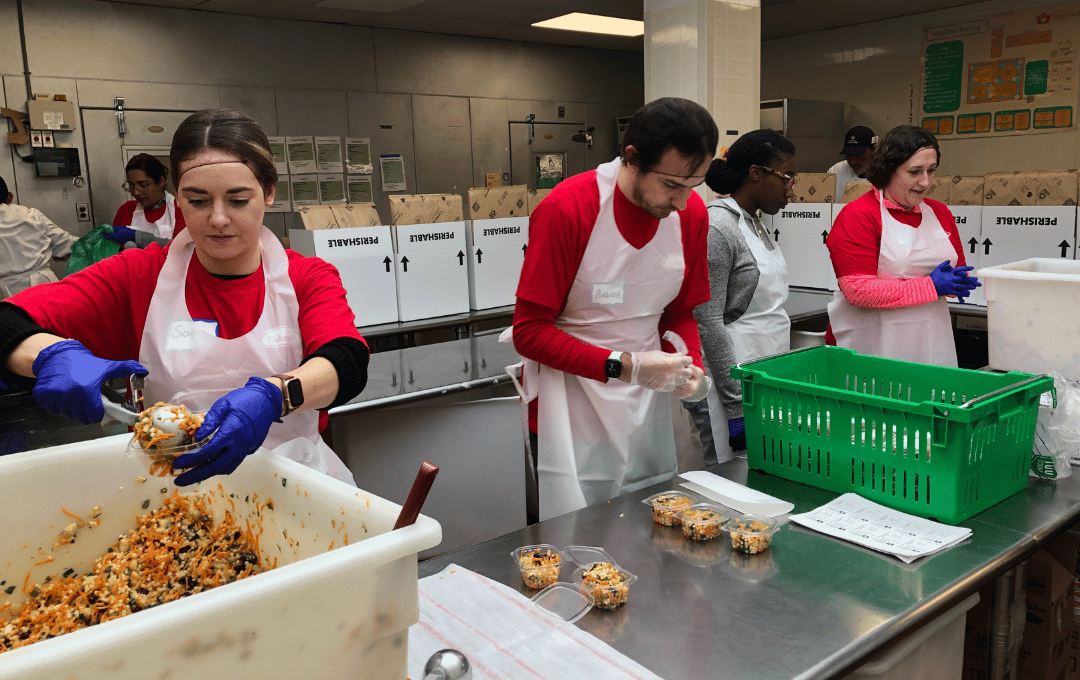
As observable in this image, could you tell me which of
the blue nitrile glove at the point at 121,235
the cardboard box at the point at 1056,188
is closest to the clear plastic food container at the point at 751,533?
the cardboard box at the point at 1056,188

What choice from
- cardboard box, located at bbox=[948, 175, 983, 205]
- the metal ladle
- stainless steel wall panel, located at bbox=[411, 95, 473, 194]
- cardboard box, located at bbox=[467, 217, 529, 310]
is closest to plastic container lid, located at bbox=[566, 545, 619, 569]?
the metal ladle

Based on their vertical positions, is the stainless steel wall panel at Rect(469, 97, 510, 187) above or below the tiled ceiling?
below

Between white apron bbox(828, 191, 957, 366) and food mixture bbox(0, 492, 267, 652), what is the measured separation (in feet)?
6.99

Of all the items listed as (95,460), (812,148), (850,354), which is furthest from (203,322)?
(812,148)

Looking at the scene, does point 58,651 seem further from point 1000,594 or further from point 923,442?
point 1000,594

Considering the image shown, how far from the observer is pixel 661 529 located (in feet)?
4.82

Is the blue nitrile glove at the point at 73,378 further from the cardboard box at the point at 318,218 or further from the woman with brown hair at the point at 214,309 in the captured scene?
the cardboard box at the point at 318,218

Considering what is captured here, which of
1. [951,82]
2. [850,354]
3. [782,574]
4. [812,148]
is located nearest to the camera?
[782,574]

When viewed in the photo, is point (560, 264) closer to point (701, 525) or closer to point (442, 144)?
point (701, 525)

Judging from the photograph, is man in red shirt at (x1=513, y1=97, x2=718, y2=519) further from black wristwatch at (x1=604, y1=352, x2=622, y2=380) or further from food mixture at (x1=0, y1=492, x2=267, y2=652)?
food mixture at (x1=0, y1=492, x2=267, y2=652)

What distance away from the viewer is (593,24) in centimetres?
692

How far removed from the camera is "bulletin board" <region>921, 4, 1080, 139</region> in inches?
238

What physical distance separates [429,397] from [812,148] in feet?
18.9

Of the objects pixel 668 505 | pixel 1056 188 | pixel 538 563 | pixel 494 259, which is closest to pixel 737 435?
pixel 668 505
